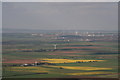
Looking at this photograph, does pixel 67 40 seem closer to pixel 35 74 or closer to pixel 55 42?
pixel 55 42

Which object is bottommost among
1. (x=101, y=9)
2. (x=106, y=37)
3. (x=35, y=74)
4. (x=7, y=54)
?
(x=35, y=74)

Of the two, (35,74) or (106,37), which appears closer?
(35,74)

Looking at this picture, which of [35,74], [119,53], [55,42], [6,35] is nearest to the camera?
[35,74]

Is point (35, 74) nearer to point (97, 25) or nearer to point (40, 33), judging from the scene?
point (40, 33)

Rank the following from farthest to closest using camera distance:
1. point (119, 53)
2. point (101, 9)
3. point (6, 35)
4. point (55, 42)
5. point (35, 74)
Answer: point (101, 9), point (55, 42), point (6, 35), point (119, 53), point (35, 74)

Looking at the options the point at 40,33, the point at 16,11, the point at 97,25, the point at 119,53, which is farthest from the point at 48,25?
the point at 119,53

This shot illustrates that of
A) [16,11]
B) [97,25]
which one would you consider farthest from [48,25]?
[97,25]

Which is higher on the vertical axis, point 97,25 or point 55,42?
point 97,25
